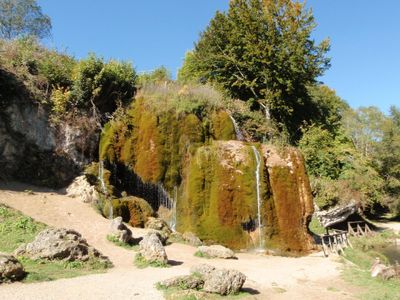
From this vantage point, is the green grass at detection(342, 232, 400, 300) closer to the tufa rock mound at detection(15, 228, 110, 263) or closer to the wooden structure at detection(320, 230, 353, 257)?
the wooden structure at detection(320, 230, 353, 257)

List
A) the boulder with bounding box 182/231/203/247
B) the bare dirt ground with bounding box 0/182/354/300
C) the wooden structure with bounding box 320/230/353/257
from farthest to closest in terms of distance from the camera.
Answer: the wooden structure with bounding box 320/230/353/257
the boulder with bounding box 182/231/203/247
the bare dirt ground with bounding box 0/182/354/300

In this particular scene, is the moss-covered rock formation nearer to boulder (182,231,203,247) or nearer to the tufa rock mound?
boulder (182,231,203,247)

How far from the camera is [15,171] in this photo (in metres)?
18.4

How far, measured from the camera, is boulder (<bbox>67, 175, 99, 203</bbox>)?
17609 millimetres

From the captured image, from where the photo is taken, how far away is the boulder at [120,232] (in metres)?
14.4

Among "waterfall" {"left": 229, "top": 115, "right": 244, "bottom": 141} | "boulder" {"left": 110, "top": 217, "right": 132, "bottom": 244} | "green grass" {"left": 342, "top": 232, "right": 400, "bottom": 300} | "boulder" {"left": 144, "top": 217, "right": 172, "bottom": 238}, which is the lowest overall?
"green grass" {"left": 342, "top": 232, "right": 400, "bottom": 300}

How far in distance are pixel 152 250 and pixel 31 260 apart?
360 centimetres

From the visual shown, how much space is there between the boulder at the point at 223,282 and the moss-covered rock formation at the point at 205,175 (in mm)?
7489

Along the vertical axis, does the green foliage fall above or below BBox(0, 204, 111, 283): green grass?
above

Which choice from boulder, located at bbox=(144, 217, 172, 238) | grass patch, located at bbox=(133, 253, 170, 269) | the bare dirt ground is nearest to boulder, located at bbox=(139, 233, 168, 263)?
grass patch, located at bbox=(133, 253, 170, 269)

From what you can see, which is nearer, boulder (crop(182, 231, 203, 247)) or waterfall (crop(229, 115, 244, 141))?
boulder (crop(182, 231, 203, 247))

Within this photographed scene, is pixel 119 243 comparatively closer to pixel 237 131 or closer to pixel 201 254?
pixel 201 254

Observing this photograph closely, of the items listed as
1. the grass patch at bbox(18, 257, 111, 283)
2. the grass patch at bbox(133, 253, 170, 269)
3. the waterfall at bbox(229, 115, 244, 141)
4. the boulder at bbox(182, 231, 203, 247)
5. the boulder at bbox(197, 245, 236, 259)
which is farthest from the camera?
the waterfall at bbox(229, 115, 244, 141)

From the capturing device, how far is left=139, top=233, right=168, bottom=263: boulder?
41.7ft
